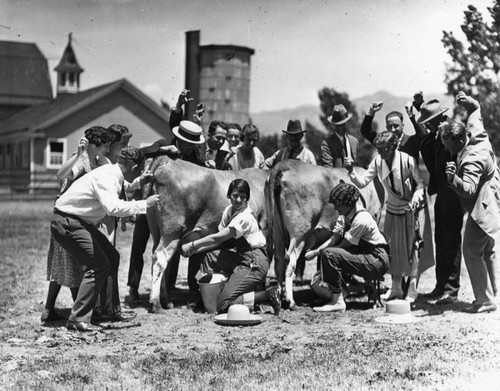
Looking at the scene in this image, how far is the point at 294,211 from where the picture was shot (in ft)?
28.9

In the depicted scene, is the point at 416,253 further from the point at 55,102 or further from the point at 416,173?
the point at 55,102

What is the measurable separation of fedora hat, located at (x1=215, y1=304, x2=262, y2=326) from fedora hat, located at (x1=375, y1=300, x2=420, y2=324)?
1.35 metres

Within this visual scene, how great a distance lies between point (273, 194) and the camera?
8.87 m

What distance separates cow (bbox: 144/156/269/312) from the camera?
8.33m

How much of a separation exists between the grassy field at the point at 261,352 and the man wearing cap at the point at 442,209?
1.23 ft

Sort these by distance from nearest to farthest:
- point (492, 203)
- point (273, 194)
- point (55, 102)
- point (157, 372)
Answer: point (157, 372) < point (492, 203) < point (273, 194) < point (55, 102)

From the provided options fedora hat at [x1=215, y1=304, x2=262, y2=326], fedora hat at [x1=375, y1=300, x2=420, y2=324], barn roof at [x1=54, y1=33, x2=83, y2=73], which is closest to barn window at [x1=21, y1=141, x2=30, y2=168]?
barn roof at [x1=54, y1=33, x2=83, y2=73]

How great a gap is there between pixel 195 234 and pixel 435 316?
2981mm

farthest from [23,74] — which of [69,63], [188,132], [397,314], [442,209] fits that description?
[397,314]

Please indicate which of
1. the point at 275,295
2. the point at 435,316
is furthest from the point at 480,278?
the point at 275,295

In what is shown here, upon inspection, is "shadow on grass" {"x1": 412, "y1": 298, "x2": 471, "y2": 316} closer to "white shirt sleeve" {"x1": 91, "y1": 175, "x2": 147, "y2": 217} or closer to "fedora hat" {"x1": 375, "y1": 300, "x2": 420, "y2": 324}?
"fedora hat" {"x1": 375, "y1": 300, "x2": 420, "y2": 324}

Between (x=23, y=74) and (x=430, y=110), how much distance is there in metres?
44.5

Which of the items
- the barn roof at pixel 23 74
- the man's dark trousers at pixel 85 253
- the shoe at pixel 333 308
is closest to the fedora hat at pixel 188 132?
the man's dark trousers at pixel 85 253

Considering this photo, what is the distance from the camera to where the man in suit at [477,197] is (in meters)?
7.56
